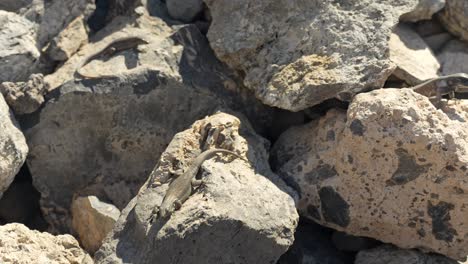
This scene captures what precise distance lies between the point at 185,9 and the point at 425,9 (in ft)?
7.39

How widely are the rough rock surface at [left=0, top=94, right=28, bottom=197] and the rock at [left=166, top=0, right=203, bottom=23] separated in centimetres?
183

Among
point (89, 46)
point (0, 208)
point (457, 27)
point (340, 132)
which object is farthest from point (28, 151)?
point (457, 27)

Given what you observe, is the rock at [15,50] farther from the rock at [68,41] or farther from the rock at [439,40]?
the rock at [439,40]

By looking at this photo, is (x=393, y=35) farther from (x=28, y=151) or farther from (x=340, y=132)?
(x=28, y=151)

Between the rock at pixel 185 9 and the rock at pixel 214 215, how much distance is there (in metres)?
1.51

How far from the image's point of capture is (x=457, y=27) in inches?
248

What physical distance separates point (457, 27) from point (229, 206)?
3.17 meters

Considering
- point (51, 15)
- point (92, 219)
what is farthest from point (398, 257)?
point (51, 15)

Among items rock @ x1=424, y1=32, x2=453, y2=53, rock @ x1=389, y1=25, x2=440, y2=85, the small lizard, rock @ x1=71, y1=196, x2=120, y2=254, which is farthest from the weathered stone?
rock @ x1=424, y1=32, x2=453, y2=53

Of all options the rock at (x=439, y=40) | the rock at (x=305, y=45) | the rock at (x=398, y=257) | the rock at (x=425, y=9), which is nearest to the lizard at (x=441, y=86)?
the rock at (x=305, y=45)

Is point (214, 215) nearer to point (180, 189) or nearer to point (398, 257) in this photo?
point (180, 189)

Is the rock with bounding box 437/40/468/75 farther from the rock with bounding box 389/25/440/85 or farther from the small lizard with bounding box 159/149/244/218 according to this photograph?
the small lizard with bounding box 159/149/244/218

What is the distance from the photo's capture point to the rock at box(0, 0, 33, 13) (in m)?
5.99

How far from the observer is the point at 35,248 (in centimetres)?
478
